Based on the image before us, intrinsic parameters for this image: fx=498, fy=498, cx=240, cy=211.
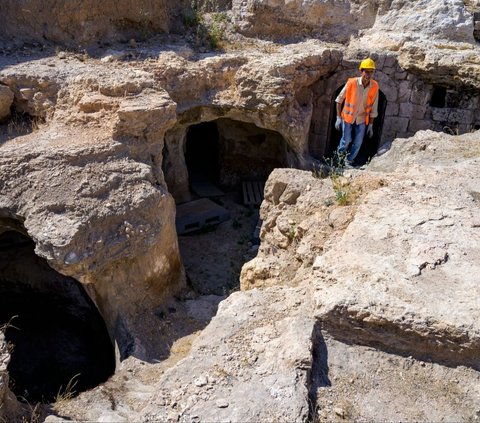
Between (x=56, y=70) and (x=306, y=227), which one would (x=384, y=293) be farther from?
(x=56, y=70)

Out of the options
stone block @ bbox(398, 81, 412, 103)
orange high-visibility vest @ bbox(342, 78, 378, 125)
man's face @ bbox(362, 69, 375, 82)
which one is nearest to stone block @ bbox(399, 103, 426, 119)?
stone block @ bbox(398, 81, 412, 103)

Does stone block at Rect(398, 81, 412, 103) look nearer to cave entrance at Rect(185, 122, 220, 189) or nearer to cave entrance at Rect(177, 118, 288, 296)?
cave entrance at Rect(177, 118, 288, 296)

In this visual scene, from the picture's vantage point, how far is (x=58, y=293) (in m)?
8.04

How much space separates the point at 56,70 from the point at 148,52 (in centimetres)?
167

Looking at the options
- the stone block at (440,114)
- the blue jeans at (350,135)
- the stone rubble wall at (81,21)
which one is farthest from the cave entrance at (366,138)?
the stone rubble wall at (81,21)

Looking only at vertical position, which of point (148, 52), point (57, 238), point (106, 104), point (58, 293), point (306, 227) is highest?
point (148, 52)

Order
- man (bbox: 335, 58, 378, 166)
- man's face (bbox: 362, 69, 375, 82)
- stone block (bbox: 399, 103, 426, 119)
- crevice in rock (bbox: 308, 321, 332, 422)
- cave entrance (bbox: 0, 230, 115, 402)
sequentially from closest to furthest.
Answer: crevice in rock (bbox: 308, 321, 332, 422) → man's face (bbox: 362, 69, 375, 82) → man (bbox: 335, 58, 378, 166) → cave entrance (bbox: 0, 230, 115, 402) → stone block (bbox: 399, 103, 426, 119)

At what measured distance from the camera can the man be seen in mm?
7059

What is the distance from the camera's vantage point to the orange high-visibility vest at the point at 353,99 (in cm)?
712

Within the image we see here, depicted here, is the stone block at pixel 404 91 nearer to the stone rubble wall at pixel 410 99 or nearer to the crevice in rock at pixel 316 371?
the stone rubble wall at pixel 410 99

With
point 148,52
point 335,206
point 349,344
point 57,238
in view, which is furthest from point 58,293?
point 349,344

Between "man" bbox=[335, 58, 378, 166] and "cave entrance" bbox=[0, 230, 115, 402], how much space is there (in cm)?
469

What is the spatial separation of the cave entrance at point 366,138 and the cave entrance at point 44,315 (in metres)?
5.02

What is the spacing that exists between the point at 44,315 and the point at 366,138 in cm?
653
